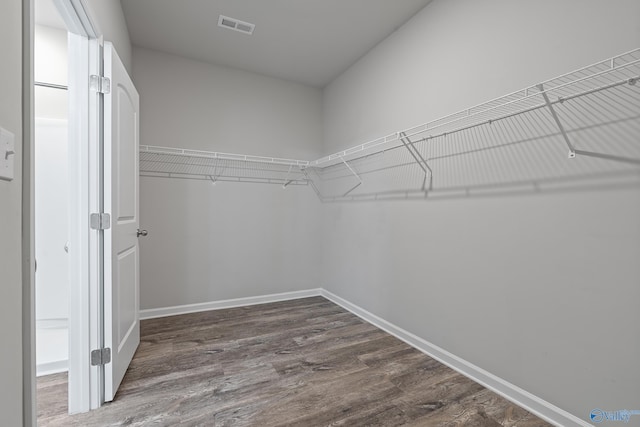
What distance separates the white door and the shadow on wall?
1.87m

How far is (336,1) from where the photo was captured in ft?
7.22

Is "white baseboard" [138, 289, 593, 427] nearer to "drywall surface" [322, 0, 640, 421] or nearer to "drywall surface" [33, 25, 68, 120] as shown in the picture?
"drywall surface" [322, 0, 640, 421]

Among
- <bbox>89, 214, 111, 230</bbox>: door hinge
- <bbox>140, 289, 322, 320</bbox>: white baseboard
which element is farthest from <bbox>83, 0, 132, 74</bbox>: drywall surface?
<bbox>140, 289, 322, 320</bbox>: white baseboard

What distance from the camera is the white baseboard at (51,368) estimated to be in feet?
6.06

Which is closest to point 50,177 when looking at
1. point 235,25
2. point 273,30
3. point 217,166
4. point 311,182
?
point 217,166

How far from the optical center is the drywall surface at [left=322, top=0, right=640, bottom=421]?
4.25 feet

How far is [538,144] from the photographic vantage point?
5.09 ft

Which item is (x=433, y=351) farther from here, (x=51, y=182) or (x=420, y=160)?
(x=51, y=182)

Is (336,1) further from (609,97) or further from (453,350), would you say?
(453,350)

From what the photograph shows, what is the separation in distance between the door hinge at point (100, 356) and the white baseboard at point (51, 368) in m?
0.61

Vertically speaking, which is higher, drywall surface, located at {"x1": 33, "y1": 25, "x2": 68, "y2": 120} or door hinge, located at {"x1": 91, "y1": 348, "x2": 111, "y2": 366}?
drywall surface, located at {"x1": 33, "y1": 25, "x2": 68, "y2": 120}

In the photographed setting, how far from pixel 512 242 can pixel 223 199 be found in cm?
268

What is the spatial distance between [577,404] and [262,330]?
7.06 feet

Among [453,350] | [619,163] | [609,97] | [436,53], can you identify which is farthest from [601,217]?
[436,53]
